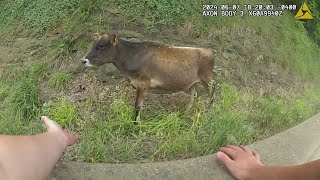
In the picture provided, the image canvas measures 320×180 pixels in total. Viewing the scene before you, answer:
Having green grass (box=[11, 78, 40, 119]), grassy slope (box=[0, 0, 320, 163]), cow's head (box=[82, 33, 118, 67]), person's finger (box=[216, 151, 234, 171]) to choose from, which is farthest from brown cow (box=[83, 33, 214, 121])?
person's finger (box=[216, 151, 234, 171])

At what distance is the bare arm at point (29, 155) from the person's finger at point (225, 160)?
72 centimetres

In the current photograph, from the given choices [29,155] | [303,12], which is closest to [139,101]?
[29,155]

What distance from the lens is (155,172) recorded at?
2.11 meters

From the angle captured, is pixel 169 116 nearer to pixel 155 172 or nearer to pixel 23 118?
pixel 155 172

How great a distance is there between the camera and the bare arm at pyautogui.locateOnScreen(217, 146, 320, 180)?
1.82 meters

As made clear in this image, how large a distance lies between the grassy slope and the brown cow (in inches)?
4.9

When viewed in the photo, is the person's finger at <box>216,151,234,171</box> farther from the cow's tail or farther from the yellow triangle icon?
the yellow triangle icon

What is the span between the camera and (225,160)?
6.93 ft

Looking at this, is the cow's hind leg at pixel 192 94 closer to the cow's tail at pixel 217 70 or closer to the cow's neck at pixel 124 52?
the cow's tail at pixel 217 70

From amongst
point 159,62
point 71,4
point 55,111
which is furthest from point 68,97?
point 71,4

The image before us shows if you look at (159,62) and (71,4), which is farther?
(71,4)

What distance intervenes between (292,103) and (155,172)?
103 centimetres

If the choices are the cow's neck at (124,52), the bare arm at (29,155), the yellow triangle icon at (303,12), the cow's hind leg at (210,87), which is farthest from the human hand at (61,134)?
the yellow triangle icon at (303,12)

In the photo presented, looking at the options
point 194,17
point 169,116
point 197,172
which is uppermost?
point 194,17
